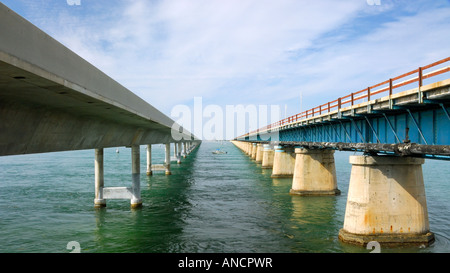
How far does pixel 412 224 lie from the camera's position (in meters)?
17.6

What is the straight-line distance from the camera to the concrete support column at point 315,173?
3294cm

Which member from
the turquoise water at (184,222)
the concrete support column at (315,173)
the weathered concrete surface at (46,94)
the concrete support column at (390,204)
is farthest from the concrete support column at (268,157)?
the weathered concrete surface at (46,94)

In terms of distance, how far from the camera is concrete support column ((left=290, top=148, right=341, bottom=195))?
32.9m

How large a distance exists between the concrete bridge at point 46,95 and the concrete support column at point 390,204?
1126 cm

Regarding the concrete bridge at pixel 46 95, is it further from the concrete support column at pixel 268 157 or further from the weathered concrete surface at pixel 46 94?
the concrete support column at pixel 268 157

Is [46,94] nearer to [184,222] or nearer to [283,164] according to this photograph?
[184,222]

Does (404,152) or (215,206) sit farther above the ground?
(404,152)

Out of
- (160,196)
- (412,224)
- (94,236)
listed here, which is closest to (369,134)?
(412,224)

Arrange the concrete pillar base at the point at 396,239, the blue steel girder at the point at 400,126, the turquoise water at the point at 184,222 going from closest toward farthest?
the blue steel girder at the point at 400,126 < the concrete pillar base at the point at 396,239 < the turquoise water at the point at 184,222

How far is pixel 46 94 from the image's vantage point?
10.3 meters
